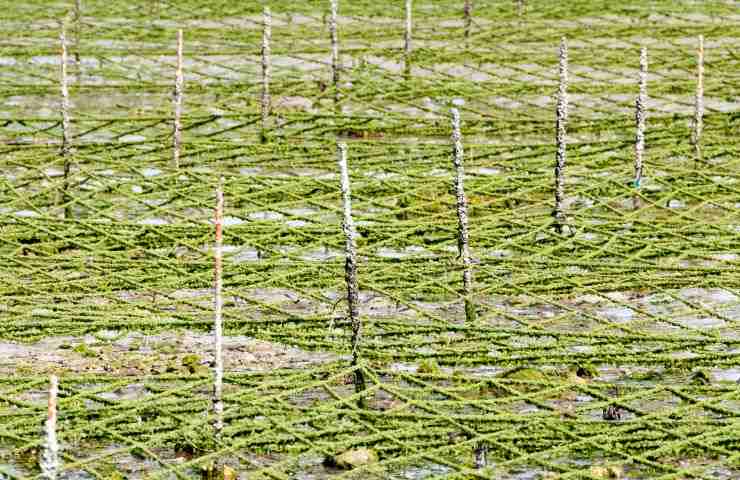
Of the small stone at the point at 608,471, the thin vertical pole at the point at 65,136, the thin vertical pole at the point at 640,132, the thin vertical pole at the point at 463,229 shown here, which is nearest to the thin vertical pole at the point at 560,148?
the thin vertical pole at the point at 640,132

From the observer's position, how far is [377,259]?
1314 cm

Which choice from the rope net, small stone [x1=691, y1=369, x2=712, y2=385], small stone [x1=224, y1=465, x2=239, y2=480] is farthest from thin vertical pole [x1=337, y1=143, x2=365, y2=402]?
small stone [x1=691, y1=369, x2=712, y2=385]

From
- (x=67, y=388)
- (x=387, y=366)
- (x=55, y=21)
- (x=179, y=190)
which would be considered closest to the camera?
(x=67, y=388)

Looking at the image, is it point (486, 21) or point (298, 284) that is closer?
point (298, 284)

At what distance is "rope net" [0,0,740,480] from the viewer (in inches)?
410

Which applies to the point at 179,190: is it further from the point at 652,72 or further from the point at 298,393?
the point at 652,72

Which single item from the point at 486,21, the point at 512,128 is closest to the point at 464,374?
the point at 512,128

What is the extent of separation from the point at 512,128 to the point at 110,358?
20.4 ft

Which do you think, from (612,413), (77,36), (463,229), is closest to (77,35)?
(77,36)

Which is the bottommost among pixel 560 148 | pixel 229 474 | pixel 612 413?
pixel 229 474

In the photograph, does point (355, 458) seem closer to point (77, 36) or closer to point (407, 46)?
point (407, 46)

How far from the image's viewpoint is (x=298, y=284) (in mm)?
12719

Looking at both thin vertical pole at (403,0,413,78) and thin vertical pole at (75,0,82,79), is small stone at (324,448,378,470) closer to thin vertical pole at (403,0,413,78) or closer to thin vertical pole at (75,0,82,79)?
thin vertical pole at (403,0,413,78)

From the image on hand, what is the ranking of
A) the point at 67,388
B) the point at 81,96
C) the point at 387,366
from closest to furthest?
the point at 67,388
the point at 387,366
the point at 81,96
